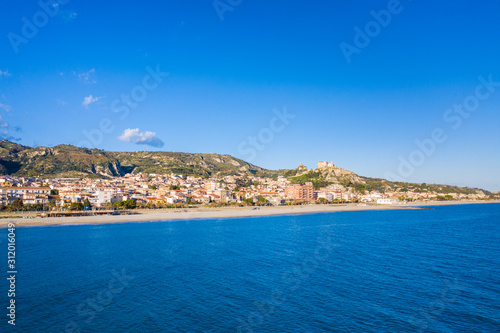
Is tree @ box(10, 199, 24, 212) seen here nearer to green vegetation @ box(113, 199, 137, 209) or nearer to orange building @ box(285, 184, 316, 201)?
green vegetation @ box(113, 199, 137, 209)

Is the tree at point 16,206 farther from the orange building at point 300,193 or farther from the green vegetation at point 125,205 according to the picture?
the orange building at point 300,193

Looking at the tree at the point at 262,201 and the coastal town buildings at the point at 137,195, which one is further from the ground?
the coastal town buildings at the point at 137,195

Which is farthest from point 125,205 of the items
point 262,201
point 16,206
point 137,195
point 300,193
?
point 300,193

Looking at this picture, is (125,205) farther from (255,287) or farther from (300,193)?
(300,193)

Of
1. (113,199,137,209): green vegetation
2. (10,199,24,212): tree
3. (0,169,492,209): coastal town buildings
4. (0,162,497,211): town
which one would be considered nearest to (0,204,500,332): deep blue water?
(10,199,24,212): tree

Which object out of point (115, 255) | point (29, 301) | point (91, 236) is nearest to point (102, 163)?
point (91, 236)

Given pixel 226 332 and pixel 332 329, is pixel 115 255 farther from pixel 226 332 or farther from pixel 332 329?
pixel 332 329

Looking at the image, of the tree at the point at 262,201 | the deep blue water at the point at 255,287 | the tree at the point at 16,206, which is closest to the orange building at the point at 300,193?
the tree at the point at 262,201

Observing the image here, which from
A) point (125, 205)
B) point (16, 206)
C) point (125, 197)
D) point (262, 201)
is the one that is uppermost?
point (125, 197)

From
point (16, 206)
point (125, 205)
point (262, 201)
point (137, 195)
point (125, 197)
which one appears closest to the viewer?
point (16, 206)
